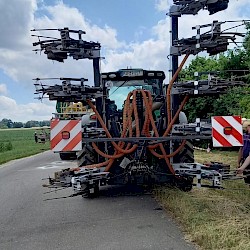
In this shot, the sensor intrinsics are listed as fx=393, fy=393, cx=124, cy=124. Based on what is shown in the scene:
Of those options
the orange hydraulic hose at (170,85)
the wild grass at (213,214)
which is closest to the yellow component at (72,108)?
the wild grass at (213,214)

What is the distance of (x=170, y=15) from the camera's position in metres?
7.17

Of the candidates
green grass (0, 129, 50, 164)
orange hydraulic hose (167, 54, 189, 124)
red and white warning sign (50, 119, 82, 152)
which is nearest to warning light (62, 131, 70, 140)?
red and white warning sign (50, 119, 82, 152)

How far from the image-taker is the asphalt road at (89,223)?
4.98m

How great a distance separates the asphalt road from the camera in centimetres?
498

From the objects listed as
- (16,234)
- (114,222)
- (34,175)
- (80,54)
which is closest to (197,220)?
(114,222)

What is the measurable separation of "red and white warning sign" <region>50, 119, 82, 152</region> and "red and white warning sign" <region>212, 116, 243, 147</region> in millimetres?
2219

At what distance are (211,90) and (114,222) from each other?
255cm

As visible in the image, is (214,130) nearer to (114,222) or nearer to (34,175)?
(114,222)

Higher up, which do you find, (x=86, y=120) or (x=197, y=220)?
(x=86, y=120)

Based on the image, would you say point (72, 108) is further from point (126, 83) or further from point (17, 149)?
point (17, 149)

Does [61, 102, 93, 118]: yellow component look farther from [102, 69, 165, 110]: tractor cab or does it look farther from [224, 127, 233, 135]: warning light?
[224, 127, 233, 135]: warning light

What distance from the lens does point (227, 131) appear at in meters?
6.18

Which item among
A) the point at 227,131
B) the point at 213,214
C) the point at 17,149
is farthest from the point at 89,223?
the point at 17,149

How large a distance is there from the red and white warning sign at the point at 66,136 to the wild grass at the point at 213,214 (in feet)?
6.19
